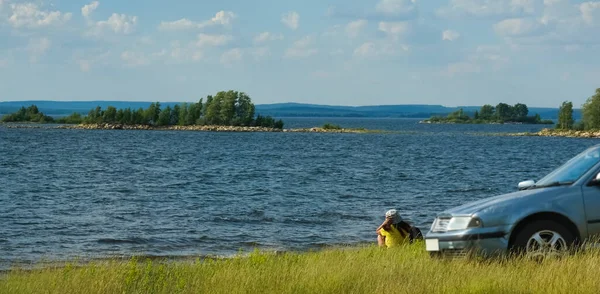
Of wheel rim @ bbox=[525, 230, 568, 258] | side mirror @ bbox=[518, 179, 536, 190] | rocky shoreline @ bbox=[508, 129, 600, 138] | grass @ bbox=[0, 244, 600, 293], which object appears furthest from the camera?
rocky shoreline @ bbox=[508, 129, 600, 138]

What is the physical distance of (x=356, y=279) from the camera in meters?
10.9

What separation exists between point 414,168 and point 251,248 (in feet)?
151

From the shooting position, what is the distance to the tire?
1105cm

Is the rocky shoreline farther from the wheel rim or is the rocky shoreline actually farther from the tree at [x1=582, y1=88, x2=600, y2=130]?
the wheel rim

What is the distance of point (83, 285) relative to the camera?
421 inches

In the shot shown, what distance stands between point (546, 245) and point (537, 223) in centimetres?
33

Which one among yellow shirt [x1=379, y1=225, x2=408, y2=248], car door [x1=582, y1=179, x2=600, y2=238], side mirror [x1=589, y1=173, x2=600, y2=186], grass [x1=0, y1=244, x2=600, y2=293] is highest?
side mirror [x1=589, y1=173, x2=600, y2=186]

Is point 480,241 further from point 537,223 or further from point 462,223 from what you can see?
point 537,223

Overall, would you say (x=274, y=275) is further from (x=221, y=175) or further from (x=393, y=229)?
(x=221, y=175)

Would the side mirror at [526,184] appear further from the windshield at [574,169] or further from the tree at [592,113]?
the tree at [592,113]

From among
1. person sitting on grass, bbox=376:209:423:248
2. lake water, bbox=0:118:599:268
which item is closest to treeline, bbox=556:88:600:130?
lake water, bbox=0:118:599:268

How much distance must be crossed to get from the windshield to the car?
144mm

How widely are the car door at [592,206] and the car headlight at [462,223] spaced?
4.27 feet

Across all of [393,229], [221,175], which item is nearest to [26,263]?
[393,229]
